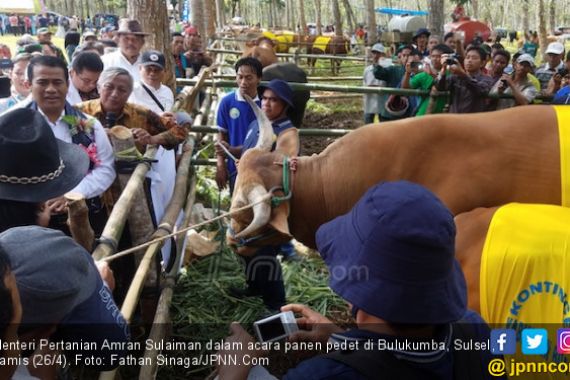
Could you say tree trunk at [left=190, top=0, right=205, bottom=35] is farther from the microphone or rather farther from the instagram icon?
the instagram icon

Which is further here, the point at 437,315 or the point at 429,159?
the point at 429,159

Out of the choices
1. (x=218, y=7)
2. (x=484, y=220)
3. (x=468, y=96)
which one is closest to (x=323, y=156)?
(x=484, y=220)

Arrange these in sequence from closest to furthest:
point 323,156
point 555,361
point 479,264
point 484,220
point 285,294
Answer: point 555,361 → point 479,264 → point 484,220 → point 323,156 → point 285,294

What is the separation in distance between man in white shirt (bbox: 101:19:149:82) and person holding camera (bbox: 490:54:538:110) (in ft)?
13.3

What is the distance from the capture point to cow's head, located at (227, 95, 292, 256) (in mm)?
2836

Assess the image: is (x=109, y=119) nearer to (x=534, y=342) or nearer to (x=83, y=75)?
(x=83, y=75)

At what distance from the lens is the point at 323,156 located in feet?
10.3

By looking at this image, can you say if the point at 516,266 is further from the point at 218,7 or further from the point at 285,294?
the point at 218,7

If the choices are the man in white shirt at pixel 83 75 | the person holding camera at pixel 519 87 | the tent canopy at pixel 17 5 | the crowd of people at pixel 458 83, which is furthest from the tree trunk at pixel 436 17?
the tent canopy at pixel 17 5

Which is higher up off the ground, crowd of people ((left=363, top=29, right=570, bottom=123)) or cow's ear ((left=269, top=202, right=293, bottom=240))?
crowd of people ((left=363, top=29, right=570, bottom=123))

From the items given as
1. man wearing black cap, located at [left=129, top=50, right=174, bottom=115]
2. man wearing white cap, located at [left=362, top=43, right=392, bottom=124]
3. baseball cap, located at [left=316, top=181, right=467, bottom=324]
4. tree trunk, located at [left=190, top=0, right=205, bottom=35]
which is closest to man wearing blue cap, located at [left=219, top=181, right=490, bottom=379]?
baseball cap, located at [left=316, top=181, right=467, bottom=324]

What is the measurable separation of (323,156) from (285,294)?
141 cm

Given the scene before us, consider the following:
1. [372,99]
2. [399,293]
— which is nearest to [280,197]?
[399,293]

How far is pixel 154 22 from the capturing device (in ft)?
19.8
